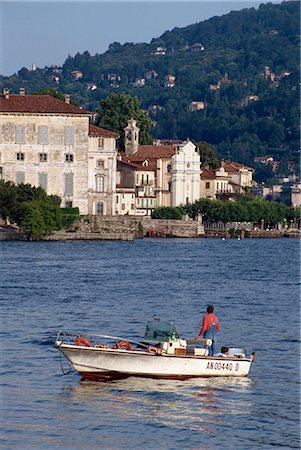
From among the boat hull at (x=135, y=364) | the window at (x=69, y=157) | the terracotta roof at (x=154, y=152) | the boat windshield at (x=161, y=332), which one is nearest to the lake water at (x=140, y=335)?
the boat hull at (x=135, y=364)

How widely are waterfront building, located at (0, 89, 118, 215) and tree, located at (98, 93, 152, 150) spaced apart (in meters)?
20.4

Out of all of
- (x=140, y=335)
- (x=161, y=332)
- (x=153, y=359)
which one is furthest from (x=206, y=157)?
(x=153, y=359)

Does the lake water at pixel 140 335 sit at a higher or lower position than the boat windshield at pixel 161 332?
lower

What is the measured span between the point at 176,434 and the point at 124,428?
2.75 ft

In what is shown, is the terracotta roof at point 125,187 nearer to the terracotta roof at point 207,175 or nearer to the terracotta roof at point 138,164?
the terracotta roof at point 138,164

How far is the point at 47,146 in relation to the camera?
9144 centimetres

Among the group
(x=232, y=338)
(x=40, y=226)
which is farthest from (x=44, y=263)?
(x=232, y=338)

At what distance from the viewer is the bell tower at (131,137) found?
110250 mm

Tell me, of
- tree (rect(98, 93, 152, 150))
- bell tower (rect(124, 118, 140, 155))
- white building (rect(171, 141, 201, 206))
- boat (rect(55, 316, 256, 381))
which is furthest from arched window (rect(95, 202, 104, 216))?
boat (rect(55, 316, 256, 381))

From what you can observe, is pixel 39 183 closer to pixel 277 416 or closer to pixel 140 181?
pixel 140 181

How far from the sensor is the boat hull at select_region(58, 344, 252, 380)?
26.3 meters

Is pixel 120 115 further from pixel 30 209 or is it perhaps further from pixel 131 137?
pixel 30 209

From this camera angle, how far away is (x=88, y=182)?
93688 millimetres

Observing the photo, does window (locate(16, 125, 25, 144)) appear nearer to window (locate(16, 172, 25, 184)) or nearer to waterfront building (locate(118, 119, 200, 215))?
window (locate(16, 172, 25, 184))
